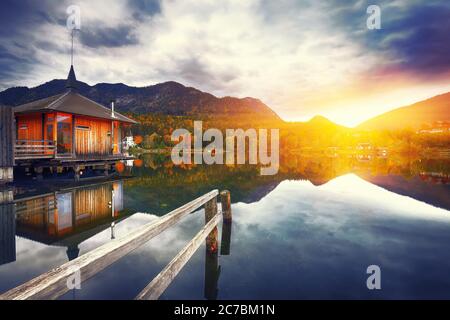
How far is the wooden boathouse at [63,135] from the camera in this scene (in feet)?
70.0

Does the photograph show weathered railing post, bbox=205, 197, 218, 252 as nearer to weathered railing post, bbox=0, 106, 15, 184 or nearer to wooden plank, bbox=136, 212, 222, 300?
wooden plank, bbox=136, 212, 222, 300

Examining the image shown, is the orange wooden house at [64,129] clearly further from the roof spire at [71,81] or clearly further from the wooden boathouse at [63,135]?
the roof spire at [71,81]

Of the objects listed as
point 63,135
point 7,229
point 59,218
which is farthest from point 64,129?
point 7,229

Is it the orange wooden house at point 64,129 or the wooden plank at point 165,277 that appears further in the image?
the orange wooden house at point 64,129

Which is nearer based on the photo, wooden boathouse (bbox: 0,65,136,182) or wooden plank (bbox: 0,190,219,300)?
wooden plank (bbox: 0,190,219,300)

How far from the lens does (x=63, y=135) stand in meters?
24.3

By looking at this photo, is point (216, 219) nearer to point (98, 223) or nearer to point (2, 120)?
point (98, 223)

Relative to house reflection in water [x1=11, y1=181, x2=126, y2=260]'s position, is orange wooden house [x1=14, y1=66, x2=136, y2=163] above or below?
above

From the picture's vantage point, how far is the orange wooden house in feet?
72.2

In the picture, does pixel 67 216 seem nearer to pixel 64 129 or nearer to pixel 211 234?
pixel 211 234

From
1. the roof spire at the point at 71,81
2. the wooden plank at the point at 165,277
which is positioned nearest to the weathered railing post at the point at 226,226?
the wooden plank at the point at 165,277

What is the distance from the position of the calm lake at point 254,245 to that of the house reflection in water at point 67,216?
40 millimetres

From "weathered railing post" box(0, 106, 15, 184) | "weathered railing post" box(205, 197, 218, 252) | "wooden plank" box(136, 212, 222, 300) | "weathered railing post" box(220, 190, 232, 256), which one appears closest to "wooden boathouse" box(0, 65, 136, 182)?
"weathered railing post" box(0, 106, 15, 184)
